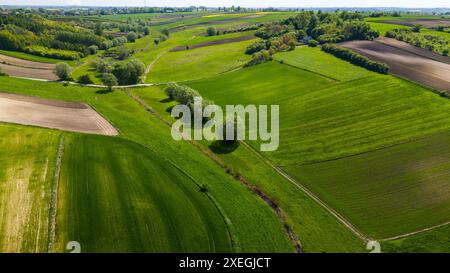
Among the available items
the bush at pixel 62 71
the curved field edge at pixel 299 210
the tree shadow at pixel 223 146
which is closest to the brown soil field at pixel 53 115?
the tree shadow at pixel 223 146

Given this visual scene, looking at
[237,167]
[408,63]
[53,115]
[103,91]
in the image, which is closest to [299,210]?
[237,167]

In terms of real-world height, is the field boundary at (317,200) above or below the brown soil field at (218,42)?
below

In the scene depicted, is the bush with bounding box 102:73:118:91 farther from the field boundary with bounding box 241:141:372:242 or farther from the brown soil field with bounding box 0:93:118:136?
the field boundary with bounding box 241:141:372:242

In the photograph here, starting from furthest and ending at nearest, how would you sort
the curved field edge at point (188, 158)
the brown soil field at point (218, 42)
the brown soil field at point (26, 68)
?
1. the brown soil field at point (218, 42)
2. the brown soil field at point (26, 68)
3. the curved field edge at point (188, 158)

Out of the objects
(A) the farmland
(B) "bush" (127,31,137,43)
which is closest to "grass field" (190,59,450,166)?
(A) the farmland

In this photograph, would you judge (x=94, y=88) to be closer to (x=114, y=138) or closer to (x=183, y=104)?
(x=183, y=104)

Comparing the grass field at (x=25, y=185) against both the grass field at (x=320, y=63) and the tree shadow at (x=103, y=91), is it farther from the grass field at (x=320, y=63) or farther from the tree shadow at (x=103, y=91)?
the grass field at (x=320, y=63)
